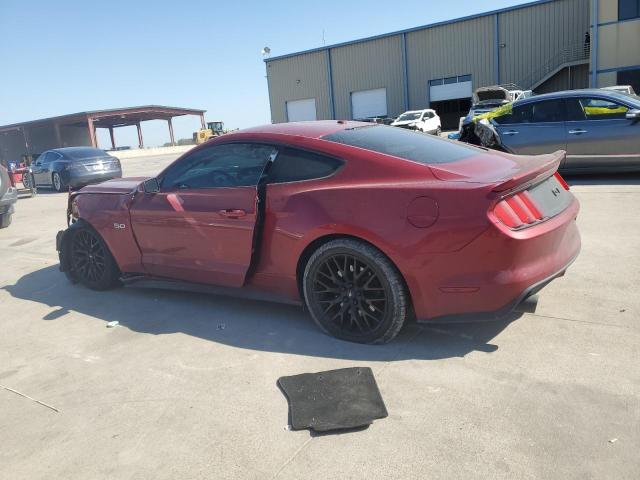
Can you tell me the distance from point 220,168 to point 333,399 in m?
2.11

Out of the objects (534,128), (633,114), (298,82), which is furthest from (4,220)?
(298,82)

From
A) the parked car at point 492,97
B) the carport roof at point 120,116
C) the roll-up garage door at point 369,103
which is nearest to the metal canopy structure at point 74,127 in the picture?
the carport roof at point 120,116

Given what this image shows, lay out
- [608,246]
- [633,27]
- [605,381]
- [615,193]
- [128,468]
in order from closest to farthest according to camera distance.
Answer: [128,468] → [605,381] → [608,246] → [615,193] → [633,27]

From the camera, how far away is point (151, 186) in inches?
180

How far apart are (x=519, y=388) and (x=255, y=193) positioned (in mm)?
2161

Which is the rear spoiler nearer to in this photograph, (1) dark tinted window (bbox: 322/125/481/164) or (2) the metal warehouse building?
(1) dark tinted window (bbox: 322/125/481/164)

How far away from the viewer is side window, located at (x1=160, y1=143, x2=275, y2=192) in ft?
13.1

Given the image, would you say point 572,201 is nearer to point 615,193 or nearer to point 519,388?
point 519,388

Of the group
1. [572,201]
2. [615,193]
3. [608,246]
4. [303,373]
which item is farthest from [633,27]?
[303,373]

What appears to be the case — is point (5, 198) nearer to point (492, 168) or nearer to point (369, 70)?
point (492, 168)

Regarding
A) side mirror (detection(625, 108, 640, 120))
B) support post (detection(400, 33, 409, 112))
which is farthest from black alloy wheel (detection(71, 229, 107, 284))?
support post (detection(400, 33, 409, 112))

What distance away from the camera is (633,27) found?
1019 inches

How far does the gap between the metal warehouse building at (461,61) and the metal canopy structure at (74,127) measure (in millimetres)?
14356

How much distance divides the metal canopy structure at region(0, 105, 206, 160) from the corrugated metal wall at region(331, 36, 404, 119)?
1944 cm
